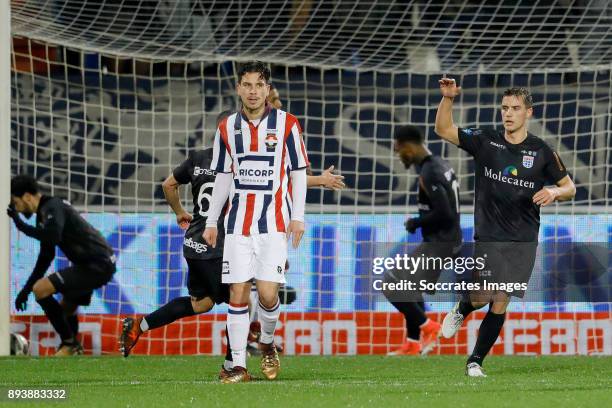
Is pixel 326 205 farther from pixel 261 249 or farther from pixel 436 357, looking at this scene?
pixel 261 249

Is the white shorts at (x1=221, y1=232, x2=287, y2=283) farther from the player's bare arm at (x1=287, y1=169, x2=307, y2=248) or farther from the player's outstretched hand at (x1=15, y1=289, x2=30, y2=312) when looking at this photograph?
the player's outstretched hand at (x1=15, y1=289, x2=30, y2=312)

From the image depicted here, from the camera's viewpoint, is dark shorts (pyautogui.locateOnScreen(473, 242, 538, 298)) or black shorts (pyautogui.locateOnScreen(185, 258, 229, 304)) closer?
dark shorts (pyautogui.locateOnScreen(473, 242, 538, 298))

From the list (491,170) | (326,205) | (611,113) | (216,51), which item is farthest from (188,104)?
(491,170)

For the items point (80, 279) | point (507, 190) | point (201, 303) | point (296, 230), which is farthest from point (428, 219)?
point (296, 230)

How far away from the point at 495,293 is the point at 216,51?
16.7 ft

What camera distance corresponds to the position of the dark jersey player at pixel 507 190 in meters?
7.85

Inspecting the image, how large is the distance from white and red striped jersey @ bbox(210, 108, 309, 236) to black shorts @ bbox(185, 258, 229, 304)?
1485 millimetres

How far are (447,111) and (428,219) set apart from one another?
2.81m

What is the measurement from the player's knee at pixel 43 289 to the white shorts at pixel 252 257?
4.00 meters

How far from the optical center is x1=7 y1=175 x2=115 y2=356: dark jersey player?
10.7 m

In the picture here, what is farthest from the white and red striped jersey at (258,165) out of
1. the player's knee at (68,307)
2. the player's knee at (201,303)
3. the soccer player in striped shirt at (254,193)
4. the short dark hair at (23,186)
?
the player's knee at (68,307)

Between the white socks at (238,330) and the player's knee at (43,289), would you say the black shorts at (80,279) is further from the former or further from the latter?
the white socks at (238,330)

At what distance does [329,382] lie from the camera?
24.5 ft

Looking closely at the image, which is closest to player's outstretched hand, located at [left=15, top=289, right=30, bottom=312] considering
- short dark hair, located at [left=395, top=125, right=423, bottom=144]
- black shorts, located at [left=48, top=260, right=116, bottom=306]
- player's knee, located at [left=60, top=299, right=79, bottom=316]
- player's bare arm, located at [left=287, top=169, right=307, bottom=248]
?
black shorts, located at [left=48, top=260, right=116, bottom=306]
